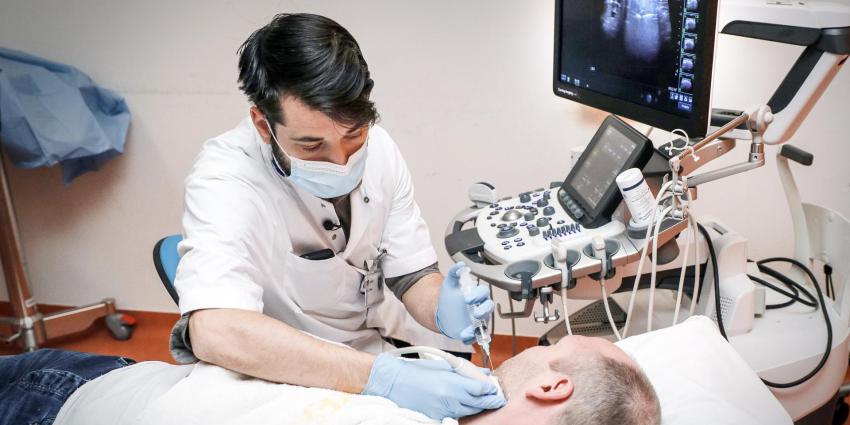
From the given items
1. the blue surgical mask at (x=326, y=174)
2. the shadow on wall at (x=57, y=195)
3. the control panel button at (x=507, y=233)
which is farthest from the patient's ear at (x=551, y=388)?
the shadow on wall at (x=57, y=195)

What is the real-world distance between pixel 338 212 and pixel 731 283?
87 centimetres

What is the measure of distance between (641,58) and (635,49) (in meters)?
0.03

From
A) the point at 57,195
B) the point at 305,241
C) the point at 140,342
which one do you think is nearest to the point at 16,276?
the point at 57,195

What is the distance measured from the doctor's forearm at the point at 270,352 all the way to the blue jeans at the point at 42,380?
0.35 meters

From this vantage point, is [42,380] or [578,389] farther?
[42,380]

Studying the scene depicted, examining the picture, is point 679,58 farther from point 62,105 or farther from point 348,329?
point 62,105

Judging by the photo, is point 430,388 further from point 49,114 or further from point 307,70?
point 49,114

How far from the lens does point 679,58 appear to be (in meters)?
1.45

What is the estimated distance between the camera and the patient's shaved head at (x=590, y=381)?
1.15m

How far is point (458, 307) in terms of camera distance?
4.66 ft

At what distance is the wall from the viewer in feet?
6.98

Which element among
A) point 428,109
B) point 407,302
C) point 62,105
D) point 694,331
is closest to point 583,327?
point 694,331

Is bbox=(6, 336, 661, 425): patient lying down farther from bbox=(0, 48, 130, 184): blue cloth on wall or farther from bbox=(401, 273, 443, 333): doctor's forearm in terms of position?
bbox=(0, 48, 130, 184): blue cloth on wall

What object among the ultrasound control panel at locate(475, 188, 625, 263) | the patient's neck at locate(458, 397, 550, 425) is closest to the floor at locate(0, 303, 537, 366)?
the ultrasound control panel at locate(475, 188, 625, 263)
